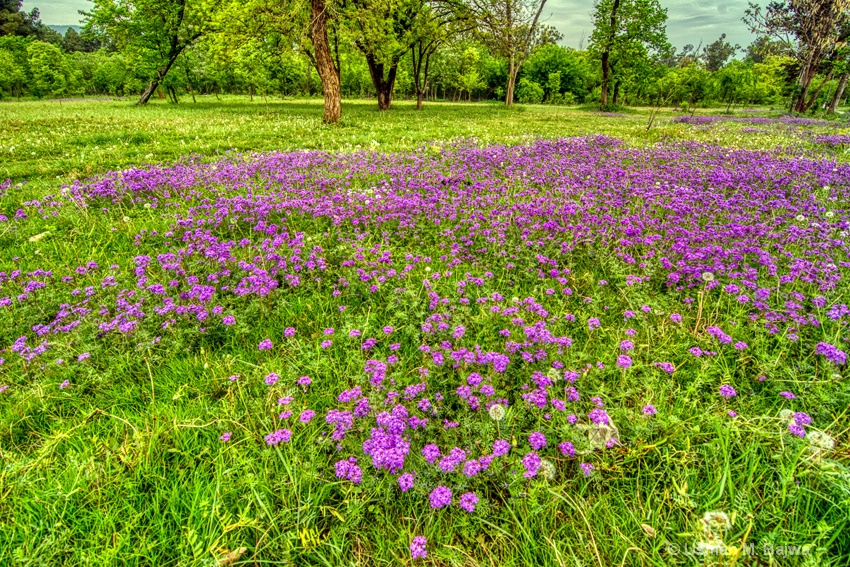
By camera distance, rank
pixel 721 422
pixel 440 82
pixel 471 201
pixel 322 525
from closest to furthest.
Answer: pixel 322 525
pixel 721 422
pixel 471 201
pixel 440 82

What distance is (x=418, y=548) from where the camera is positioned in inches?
76.0

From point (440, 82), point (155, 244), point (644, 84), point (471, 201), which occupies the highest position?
point (440, 82)

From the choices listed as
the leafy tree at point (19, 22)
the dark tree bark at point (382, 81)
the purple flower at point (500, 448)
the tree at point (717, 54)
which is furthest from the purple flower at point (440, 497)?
the tree at point (717, 54)

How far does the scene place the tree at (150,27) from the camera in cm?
2980

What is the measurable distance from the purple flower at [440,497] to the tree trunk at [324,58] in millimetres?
18135

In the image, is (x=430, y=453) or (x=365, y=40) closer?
(x=430, y=453)

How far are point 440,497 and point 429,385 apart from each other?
1028 mm

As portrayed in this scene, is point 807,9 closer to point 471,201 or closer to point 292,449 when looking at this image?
point 471,201

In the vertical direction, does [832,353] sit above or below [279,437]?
above

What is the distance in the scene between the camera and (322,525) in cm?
223

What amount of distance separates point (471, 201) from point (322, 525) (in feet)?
17.2

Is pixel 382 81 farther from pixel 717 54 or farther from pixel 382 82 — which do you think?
pixel 717 54

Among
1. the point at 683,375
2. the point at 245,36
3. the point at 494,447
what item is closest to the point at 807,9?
the point at 245,36

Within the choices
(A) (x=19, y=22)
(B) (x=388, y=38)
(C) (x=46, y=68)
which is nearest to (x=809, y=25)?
(B) (x=388, y=38)
